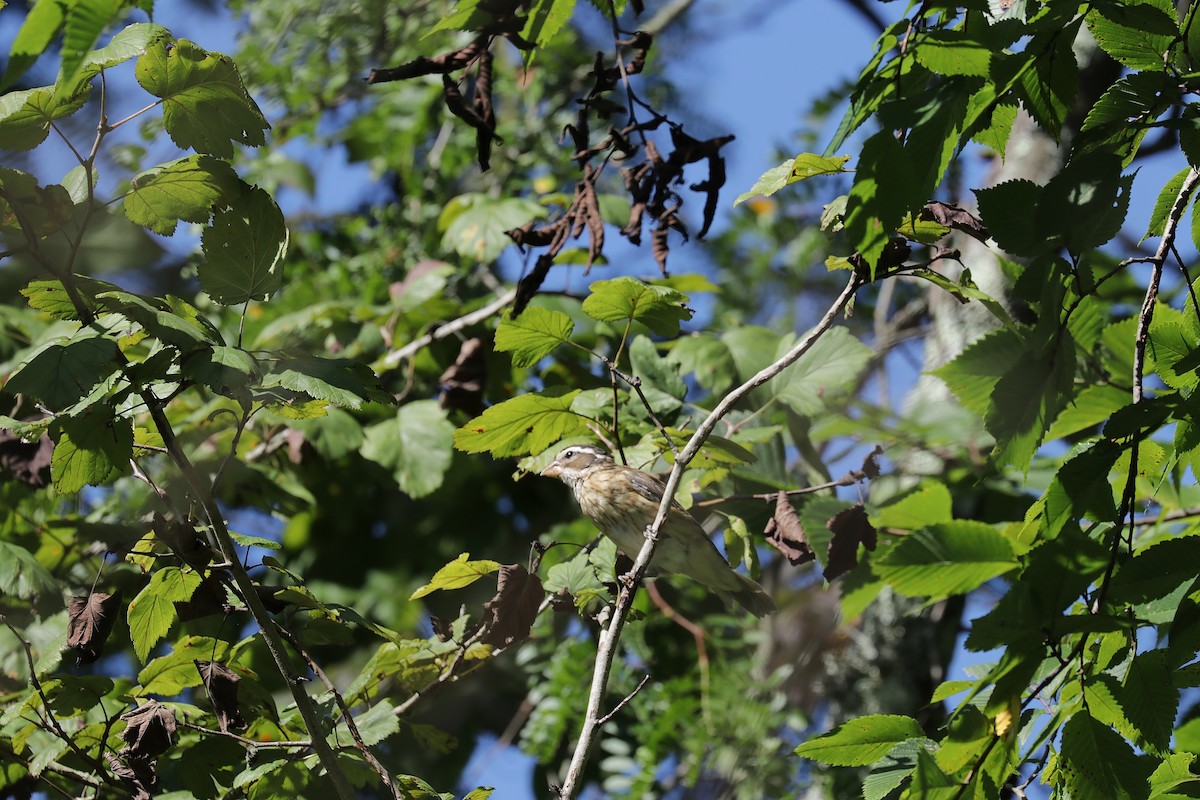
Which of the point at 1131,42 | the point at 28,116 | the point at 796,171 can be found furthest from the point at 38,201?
the point at 1131,42

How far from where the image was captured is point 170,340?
132 centimetres

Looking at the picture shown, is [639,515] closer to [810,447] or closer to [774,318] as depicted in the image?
[810,447]

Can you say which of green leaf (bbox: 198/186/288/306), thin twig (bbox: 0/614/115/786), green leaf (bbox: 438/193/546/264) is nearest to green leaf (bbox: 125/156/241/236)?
green leaf (bbox: 198/186/288/306)

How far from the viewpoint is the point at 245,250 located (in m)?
1.51

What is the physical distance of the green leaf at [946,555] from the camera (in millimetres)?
1284

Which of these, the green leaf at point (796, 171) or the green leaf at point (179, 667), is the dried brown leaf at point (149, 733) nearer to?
the green leaf at point (179, 667)

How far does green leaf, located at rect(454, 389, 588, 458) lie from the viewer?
185 centimetres

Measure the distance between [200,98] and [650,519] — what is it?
1.52 m

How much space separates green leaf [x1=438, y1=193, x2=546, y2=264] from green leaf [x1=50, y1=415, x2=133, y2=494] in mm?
1659

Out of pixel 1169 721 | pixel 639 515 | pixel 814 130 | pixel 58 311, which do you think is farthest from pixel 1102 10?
pixel 814 130

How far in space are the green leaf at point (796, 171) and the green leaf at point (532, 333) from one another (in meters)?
0.43

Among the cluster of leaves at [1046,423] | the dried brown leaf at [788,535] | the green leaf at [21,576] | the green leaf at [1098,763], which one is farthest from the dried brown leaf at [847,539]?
the green leaf at [21,576]

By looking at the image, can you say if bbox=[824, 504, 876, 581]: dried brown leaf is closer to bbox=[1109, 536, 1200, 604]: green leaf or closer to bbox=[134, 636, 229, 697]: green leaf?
bbox=[1109, 536, 1200, 604]: green leaf

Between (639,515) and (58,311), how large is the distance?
1.46 m
